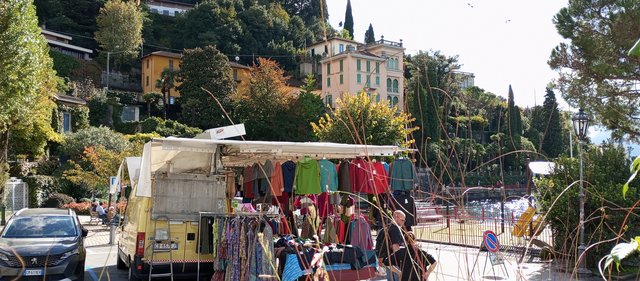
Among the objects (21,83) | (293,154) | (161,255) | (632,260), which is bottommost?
(632,260)

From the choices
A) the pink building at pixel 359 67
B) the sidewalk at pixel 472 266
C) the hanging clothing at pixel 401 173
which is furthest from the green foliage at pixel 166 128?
the hanging clothing at pixel 401 173

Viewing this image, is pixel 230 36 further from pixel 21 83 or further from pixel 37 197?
pixel 21 83

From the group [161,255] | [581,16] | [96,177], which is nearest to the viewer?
[161,255]

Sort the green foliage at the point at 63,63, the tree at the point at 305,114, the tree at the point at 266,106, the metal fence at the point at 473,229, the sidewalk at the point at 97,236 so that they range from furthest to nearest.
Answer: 1. the green foliage at the point at 63,63
2. the tree at the point at 266,106
3. the tree at the point at 305,114
4. the sidewalk at the point at 97,236
5. the metal fence at the point at 473,229

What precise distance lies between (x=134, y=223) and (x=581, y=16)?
40.4 ft

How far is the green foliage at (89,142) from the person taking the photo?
37.2 metres

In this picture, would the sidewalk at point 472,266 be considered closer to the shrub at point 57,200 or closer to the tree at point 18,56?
the shrub at point 57,200

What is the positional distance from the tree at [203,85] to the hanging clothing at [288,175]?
132 ft

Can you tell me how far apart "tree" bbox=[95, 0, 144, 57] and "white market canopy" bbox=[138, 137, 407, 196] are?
55568 mm

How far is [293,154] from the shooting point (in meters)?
10.1

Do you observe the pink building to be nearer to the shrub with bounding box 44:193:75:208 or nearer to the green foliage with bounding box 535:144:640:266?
the green foliage with bounding box 535:144:640:266

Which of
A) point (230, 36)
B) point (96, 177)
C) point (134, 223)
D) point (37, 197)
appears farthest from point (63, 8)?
point (134, 223)

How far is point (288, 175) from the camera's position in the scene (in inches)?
390

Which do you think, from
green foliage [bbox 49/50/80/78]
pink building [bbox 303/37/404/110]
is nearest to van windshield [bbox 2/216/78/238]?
pink building [bbox 303/37/404/110]
